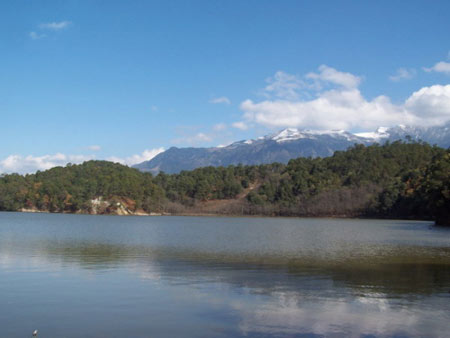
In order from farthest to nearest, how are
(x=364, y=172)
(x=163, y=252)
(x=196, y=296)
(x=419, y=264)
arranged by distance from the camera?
(x=364, y=172)
(x=163, y=252)
(x=419, y=264)
(x=196, y=296)

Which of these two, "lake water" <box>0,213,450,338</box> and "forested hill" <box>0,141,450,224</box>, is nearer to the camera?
"lake water" <box>0,213,450,338</box>

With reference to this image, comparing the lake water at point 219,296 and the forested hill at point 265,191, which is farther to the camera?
the forested hill at point 265,191

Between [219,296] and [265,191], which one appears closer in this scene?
[219,296]

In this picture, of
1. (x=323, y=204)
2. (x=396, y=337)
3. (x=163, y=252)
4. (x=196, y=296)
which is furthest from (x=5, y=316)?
(x=323, y=204)

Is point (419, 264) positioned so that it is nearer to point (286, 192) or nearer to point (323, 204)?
point (323, 204)

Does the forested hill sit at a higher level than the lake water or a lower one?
higher

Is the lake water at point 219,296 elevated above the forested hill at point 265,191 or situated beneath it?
situated beneath

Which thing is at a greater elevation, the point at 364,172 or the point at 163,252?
the point at 364,172

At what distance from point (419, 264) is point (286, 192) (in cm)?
15902

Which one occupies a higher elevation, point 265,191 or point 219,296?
point 265,191

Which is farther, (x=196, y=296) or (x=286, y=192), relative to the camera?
(x=286, y=192)

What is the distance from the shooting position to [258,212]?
613ft

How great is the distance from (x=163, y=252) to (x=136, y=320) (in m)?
20.5

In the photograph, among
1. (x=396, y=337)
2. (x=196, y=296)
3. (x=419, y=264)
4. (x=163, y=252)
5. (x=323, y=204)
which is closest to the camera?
(x=396, y=337)
